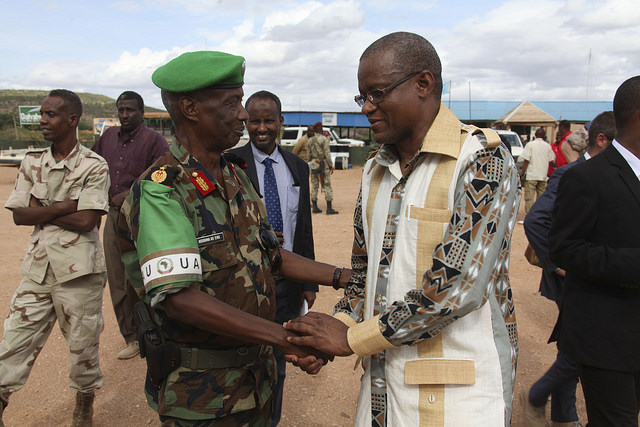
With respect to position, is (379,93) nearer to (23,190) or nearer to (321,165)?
(23,190)

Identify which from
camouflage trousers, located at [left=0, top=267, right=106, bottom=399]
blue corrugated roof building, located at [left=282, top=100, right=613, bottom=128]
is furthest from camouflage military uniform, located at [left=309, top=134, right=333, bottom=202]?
blue corrugated roof building, located at [left=282, top=100, right=613, bottom=128]

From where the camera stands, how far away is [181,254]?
5.69ft

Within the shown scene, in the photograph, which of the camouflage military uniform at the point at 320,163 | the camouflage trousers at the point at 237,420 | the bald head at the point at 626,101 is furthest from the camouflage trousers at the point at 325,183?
the camouflage trousers at the point at 237,420

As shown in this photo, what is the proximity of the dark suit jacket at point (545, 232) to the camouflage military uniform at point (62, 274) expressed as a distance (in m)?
3.04

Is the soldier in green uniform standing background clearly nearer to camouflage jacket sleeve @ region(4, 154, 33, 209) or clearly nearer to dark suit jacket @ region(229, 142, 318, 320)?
dark suit jacket @ region(229, 142, 318, 320)

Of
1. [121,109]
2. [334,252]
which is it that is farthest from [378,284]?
[334,252]

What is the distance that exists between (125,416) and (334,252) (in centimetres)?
487

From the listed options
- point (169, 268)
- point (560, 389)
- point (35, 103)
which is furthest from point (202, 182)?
point (35, 103)

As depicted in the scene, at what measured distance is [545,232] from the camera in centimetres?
316

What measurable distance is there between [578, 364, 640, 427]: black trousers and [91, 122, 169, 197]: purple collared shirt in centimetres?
414

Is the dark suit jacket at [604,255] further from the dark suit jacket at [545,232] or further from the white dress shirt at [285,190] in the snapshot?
the white dress shirt at [285,190]

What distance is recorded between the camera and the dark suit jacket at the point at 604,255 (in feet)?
7.33

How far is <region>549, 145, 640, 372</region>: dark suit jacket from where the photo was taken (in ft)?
7.33

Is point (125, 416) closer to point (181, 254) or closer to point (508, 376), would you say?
point (181, 254)
